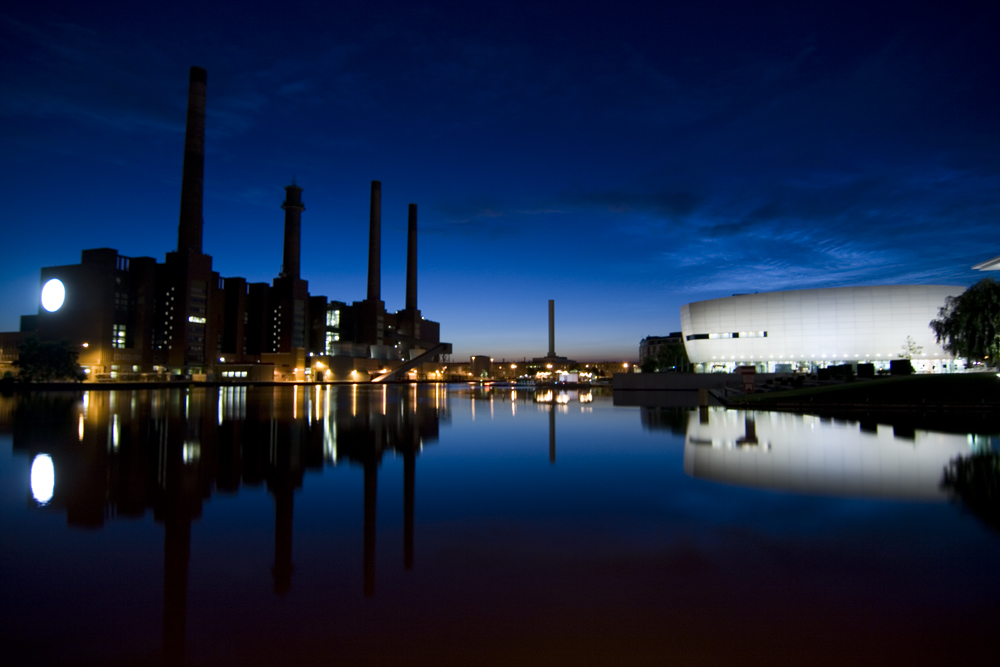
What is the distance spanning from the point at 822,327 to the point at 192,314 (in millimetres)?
93757

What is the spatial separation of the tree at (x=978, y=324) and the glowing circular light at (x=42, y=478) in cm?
4057

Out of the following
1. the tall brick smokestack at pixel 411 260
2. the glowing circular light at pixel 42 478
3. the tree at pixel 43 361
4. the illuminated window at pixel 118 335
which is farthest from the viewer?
the tall brick smokestack at pixel 411 260

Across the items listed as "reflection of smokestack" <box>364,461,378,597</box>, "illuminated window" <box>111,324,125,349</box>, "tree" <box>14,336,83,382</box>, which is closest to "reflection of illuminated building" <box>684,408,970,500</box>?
"reflection of smokestack" <box>364,461,378,597</box>

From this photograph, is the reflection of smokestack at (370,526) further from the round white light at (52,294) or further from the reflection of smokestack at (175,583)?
the round white light at (52,294)

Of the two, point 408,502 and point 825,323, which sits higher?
point 825,323

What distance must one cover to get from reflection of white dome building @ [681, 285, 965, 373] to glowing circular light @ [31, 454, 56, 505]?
9084cm

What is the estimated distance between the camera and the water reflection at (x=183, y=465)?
234 inches

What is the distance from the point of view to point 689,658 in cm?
374

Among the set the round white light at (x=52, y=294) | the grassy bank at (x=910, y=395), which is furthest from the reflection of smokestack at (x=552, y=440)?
the round white light at (x=52, y=294)

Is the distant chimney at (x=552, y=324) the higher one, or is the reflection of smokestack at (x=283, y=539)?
the distant chimney at (x=552, y=324)

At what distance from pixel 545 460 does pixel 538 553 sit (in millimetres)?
6590

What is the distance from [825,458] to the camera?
41.0 ft

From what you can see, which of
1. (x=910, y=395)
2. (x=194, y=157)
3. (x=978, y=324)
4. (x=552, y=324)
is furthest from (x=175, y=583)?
(x=552, y=324)

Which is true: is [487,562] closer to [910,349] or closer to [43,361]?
[43,361]
